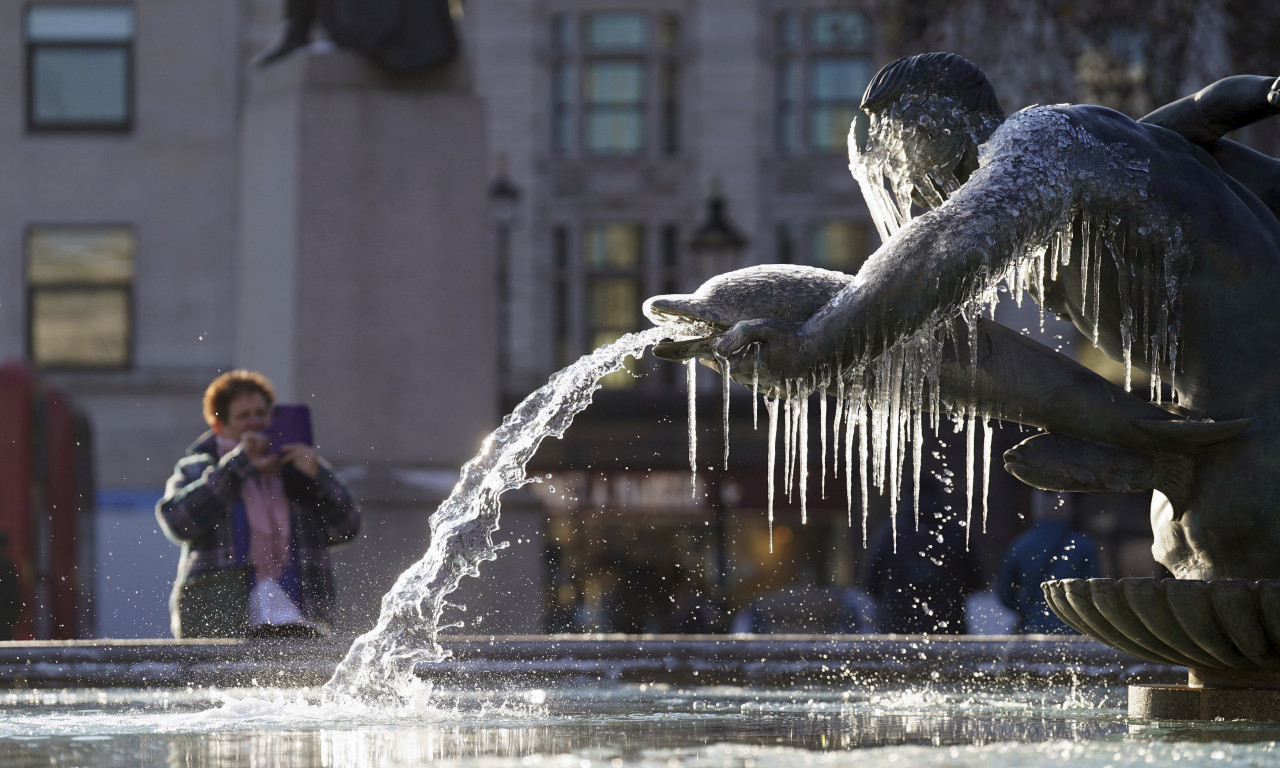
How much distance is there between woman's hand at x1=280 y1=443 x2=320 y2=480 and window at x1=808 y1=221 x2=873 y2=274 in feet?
73.4

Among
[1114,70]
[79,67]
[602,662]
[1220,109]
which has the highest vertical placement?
[79,67]

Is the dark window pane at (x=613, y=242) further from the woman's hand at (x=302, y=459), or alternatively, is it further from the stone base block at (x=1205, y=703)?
the stone base block at (x=1205, y=703)

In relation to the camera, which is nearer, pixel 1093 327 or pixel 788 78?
pixel 1093 327

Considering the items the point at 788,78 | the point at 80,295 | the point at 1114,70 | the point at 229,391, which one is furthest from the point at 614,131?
the point at 229,391

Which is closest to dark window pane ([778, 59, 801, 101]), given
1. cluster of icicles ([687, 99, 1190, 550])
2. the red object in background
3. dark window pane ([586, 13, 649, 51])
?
dark window pane ([586, 13, 649, 51])

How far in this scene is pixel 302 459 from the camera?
7.11 m

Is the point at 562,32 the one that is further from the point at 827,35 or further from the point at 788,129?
the point at 827,35

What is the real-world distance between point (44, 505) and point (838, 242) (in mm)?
15568

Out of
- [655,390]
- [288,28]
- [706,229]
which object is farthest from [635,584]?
[288,28]

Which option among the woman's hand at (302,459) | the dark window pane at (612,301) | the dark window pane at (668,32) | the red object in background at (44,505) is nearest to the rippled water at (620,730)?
the woman's hand at (302,459)

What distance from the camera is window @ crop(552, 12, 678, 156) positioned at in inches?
1159

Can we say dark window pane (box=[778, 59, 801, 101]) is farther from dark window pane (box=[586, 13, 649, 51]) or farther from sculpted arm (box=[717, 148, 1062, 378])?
sculpted arm (box=[717, 148, 1062, 378])

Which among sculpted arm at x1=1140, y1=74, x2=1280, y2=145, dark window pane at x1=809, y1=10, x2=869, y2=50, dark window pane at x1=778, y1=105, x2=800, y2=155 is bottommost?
sculpted arm at x1=1140, y1=74, x2=1280, y2=145

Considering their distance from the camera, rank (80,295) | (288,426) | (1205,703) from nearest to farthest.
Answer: (1205,703) → (288,426) → (80,295)
